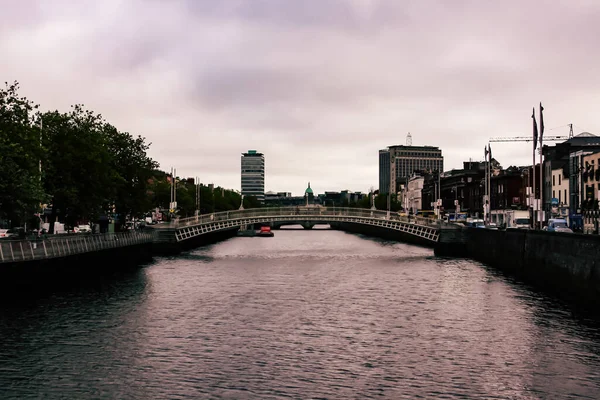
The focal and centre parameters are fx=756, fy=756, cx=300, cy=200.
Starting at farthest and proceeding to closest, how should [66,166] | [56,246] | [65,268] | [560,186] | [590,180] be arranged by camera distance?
1. [560,186]
2. [590,180]
3. [66,166]
4. [65,268]
5. [56,246]

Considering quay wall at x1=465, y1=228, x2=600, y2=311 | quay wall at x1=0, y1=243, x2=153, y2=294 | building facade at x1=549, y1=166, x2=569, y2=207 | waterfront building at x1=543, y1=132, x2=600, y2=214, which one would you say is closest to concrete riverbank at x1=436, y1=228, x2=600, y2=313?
quay wall at x1=465, y1=228, x2=600, y2=311

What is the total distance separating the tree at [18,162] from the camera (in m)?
45.9

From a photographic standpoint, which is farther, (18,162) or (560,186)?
(560,186)

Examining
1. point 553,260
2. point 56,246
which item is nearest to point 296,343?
point 553,260

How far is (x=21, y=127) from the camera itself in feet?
163

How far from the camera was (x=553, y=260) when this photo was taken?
47.2 m

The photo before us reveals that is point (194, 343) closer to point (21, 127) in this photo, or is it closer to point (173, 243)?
point (21, 127)

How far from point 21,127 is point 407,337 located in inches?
1226

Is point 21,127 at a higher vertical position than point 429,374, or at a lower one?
higher

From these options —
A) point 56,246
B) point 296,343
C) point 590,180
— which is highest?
point 590,180

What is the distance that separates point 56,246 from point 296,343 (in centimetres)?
2569

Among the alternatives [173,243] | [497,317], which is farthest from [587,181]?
[497,317]

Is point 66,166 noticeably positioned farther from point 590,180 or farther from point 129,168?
point 590,180

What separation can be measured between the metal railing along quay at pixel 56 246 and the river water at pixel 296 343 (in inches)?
110
